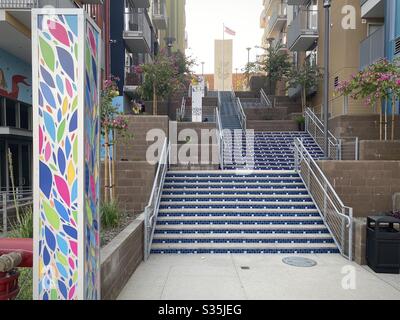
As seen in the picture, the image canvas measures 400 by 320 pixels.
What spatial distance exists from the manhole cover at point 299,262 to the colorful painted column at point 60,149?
4.57 metres

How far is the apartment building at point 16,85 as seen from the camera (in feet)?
30.6

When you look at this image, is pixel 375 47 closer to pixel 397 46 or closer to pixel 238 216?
pixel 397 46

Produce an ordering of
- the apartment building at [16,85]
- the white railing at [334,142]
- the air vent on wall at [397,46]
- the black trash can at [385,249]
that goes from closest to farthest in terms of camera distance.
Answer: the black trash can at [385,249]
the apartment building at [16,85]
the white railing at [334,142]
the air vent on wall at [397,46]

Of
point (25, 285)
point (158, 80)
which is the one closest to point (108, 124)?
point (25, 285)

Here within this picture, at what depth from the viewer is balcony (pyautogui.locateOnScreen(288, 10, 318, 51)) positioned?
19.3 m

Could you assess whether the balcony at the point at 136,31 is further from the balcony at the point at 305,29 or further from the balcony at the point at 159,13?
the balcony at the point at 305,29

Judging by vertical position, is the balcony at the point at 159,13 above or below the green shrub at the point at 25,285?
above

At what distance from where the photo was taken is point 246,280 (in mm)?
5762

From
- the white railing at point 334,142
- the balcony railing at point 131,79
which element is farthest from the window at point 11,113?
the white railing at point 334,142

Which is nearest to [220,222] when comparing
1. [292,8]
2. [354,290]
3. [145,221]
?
[145,221]

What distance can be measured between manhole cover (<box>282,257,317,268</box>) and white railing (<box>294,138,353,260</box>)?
0.84 m

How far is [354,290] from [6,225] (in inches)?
248

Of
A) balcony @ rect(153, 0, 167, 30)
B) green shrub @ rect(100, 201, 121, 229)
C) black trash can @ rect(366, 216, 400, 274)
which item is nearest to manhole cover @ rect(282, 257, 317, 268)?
black trash can @ rect(366, 216, 400, 274)

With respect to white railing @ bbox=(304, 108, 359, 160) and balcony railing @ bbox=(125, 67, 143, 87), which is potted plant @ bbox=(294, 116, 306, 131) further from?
balcony railing @ bbox=(125, 67, 143, 87)
